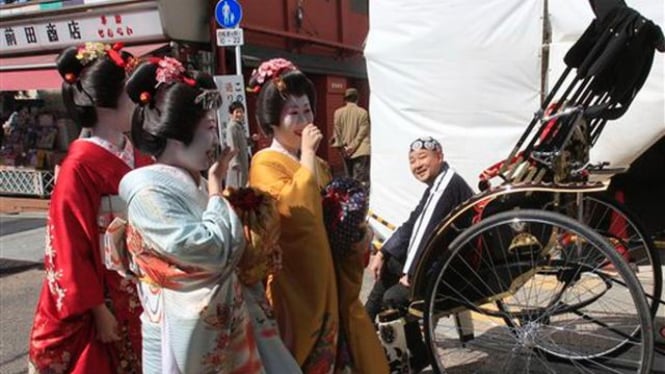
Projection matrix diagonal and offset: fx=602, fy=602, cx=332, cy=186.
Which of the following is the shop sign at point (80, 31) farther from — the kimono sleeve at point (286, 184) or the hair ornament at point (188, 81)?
the hair ornament at point (188, 81)

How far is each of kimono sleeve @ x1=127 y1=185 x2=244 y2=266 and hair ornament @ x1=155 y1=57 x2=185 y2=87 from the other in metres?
0.32

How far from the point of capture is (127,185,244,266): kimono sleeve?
160 cm

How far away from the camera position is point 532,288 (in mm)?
3135

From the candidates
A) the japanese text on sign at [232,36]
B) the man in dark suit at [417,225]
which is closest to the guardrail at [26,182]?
the japanese text on sign at [232,36]

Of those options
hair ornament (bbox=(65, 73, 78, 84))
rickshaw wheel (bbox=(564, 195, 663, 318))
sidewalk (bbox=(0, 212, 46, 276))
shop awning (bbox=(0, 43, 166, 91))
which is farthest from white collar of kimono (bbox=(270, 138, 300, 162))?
shop awning (bbox=(0, 43, 166, 91))

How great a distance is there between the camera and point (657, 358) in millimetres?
3160

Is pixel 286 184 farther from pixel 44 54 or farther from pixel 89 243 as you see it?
pixel 44 54

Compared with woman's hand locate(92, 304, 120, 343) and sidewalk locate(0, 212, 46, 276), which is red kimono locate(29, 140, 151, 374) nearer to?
woman's hand locate(92, 304, 120, 343)

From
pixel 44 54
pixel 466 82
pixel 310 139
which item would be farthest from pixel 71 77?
pixel 44 54

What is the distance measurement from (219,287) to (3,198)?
972 cm

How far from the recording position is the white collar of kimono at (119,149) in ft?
7.06

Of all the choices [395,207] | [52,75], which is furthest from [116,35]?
[395,207]

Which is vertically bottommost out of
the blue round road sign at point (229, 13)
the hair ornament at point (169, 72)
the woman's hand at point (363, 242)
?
the woman's hand at point (363, 242)

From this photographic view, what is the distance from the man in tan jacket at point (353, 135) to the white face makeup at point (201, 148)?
6.16 m
